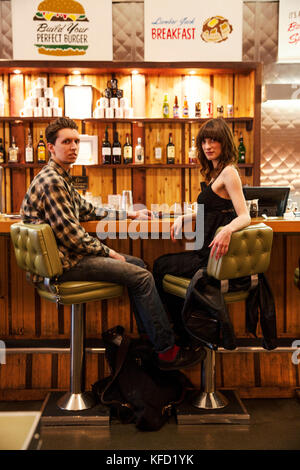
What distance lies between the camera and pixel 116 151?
4.93 m

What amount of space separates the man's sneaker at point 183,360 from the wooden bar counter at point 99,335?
385mm

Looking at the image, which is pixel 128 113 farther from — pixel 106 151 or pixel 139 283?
pixel 139 283

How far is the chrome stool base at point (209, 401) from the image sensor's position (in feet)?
8.32

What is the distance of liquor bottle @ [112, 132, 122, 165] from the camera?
194 inches

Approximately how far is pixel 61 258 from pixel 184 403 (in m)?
1.04

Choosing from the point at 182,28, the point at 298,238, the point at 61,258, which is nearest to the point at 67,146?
the point at 61,258

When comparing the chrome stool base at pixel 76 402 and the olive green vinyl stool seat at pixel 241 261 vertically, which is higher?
the olive green vinyl stool seat at pixel 241 261

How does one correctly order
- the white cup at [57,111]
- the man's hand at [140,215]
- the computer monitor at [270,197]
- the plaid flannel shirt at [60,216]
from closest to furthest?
the plaid flannel shirt at [60,216], the man's hand at [140,215], the computer monitor at [270,197], the white cup at [57,111]

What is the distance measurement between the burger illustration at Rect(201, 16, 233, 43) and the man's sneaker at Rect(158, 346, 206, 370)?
3.42 metres

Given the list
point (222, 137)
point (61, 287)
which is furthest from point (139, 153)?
point (61, 287)

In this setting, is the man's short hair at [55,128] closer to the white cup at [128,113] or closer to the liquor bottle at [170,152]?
the white cup at [128,113]

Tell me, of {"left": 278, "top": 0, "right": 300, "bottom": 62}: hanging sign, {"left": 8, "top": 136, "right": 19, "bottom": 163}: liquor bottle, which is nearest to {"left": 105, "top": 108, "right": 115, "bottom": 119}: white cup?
{"left": 8, "top": 136, "right": 19, "bottom": 163}: liquor bottle

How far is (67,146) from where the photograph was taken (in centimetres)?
261

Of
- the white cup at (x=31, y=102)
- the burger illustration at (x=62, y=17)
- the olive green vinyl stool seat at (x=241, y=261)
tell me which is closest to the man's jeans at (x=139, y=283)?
the olive green vinyl stool seat at (x=241, y=261)
